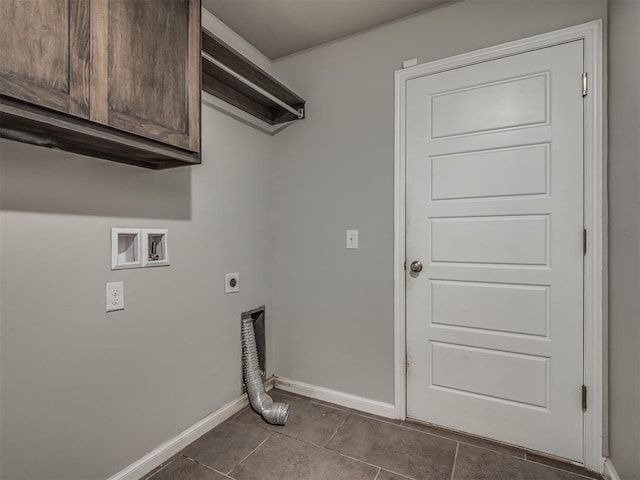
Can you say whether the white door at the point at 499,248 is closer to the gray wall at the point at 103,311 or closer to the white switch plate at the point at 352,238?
the white switch plate at the point at 352,238

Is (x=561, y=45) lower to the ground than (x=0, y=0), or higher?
higher

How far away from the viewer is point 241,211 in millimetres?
2195

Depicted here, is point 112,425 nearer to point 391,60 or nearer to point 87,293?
point 87,293

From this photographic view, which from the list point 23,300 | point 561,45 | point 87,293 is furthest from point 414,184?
point 23,300

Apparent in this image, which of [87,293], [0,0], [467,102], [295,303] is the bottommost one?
[295,303]

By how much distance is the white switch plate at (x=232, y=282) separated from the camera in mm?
2061

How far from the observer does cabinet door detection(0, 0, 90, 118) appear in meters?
0.89

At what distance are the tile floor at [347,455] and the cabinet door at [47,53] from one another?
5.42ft

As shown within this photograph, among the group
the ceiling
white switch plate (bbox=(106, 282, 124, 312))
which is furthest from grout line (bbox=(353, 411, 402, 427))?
the ceiling

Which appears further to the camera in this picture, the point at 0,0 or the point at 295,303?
the point at 295,303

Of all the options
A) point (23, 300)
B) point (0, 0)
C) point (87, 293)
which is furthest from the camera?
point (87, 293)

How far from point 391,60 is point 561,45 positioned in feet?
2.88

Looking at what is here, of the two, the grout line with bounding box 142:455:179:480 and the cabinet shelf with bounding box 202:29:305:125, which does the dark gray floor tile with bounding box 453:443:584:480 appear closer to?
the grout line with bounding box 142:455:179:480

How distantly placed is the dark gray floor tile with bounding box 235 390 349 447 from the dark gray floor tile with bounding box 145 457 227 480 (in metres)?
0.42
